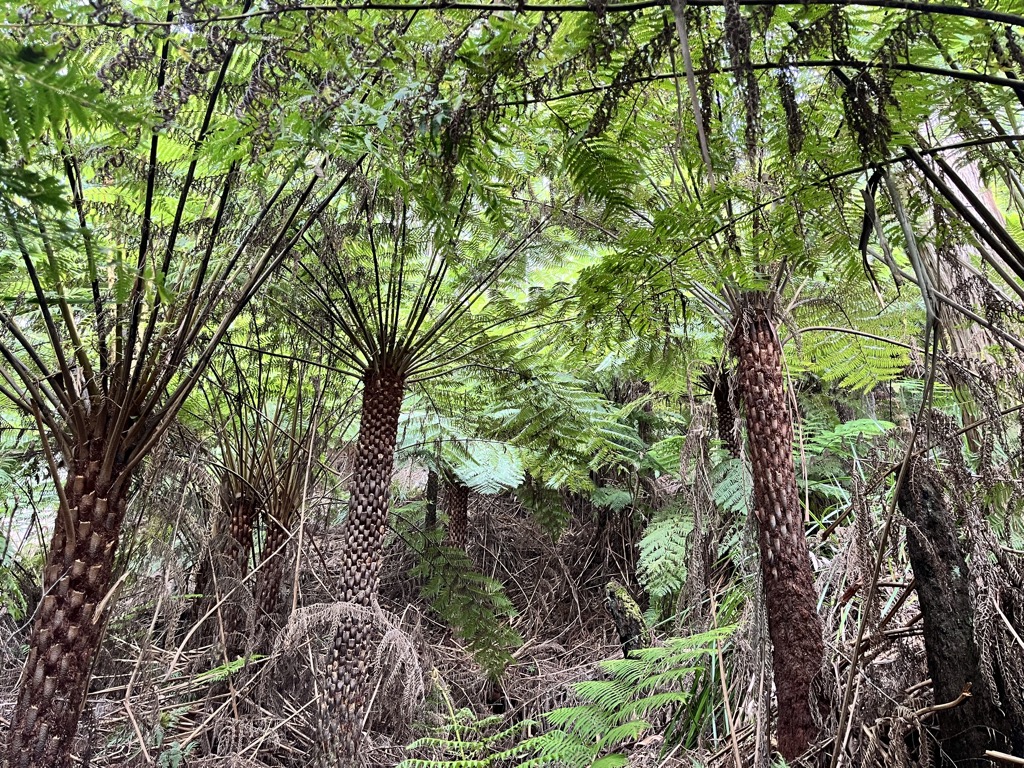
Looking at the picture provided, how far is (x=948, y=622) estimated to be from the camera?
1528mm

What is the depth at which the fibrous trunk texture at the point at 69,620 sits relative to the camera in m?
1.62

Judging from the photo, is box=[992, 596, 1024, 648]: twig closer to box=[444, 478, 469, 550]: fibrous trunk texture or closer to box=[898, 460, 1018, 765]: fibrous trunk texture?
box=[898, 460, 1018, 765]: fibrous trunk texture

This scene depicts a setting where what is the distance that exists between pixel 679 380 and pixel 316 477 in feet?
8.12

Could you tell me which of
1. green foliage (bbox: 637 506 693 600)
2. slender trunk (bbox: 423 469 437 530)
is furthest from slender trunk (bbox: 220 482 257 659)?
green foliage (bbox: 637 506 693 600)

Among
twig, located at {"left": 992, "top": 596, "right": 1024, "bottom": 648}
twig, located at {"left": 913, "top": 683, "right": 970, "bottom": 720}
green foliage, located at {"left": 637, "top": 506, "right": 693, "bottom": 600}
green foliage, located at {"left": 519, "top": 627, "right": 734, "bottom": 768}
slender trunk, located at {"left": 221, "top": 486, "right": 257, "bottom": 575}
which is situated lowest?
green foliage, located at {"left": 519, "top": 627, "right": 734, "bottom": 768}

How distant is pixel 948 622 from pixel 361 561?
2187 millimetres

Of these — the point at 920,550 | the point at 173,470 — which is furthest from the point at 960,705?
the point at 173,470

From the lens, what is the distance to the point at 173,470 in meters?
2.67

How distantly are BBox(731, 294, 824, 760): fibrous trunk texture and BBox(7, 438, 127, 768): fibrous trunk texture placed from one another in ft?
6.48

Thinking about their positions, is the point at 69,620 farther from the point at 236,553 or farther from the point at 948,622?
the point at 948,622

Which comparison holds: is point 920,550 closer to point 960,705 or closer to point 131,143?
point 960,705

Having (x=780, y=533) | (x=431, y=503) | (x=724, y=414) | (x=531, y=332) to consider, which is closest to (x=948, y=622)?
(x=780, y=533)

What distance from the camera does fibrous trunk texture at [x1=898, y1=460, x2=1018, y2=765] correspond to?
4.75ft

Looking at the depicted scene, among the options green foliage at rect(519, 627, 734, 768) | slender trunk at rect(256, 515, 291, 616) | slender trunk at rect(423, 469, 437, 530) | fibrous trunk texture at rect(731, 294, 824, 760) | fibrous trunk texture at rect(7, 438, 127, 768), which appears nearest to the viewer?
fibrous trunk texture at rect(7, 438, 127, 768)
